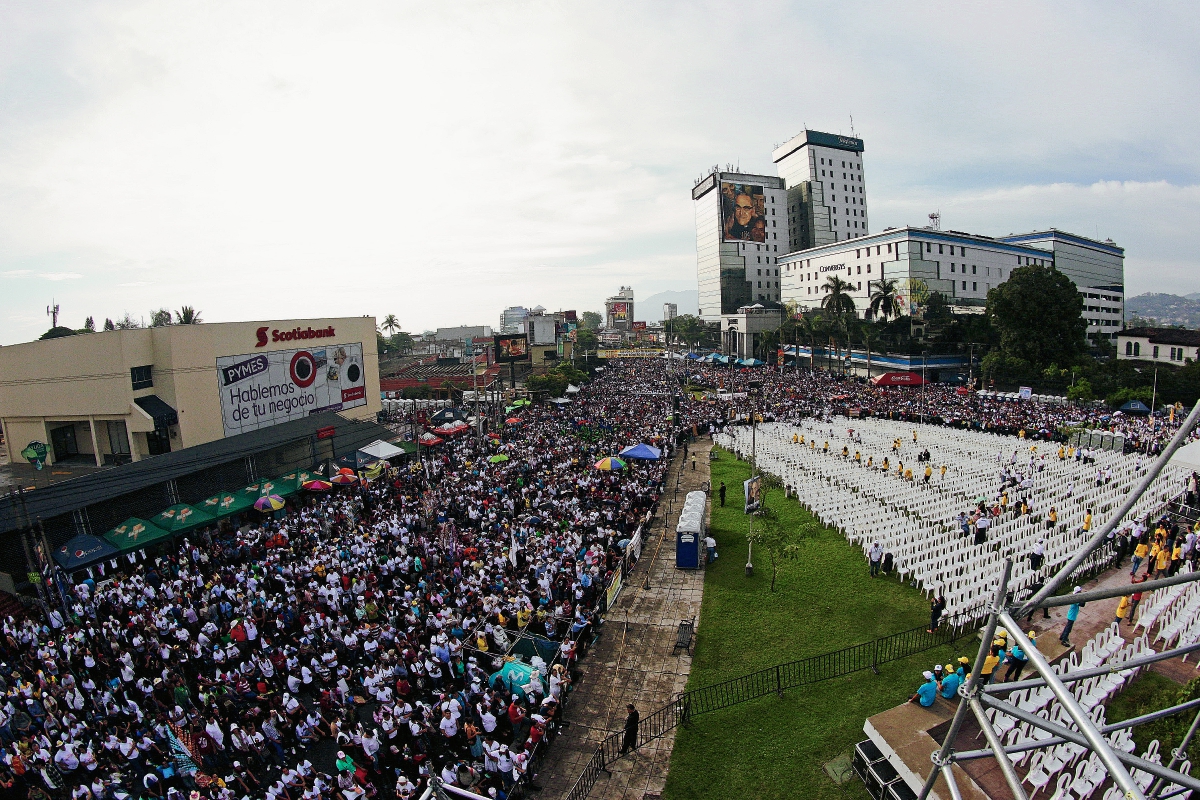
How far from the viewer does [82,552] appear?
1775 cm

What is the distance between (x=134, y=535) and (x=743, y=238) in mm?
108011

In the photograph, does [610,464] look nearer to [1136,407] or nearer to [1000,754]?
[1000,754]

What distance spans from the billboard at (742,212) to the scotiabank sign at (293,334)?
89.4 m

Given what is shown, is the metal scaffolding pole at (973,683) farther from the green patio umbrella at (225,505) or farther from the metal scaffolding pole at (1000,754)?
the green patio umbrella at (225,505)

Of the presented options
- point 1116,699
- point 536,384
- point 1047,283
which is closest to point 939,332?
point 1047,283

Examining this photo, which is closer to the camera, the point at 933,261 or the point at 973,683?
the point at 973,683

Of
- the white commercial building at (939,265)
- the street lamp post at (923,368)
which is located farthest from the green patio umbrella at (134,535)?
the white commercial building at (939,265)

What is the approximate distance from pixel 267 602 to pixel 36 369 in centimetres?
2022

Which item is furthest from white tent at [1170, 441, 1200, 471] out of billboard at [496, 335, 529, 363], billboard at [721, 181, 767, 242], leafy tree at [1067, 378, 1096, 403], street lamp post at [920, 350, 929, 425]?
billboard at [721, 181, 767, 242]

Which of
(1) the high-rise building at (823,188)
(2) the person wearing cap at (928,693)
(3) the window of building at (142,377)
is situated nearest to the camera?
(2) the person wearing cap at (928,693)

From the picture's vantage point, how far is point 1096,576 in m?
16.1

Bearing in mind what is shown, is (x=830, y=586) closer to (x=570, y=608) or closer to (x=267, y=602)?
(x=570, y=608)

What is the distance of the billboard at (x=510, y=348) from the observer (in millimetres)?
64188

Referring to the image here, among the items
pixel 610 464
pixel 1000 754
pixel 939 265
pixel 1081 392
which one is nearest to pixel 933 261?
pixel 939 265
